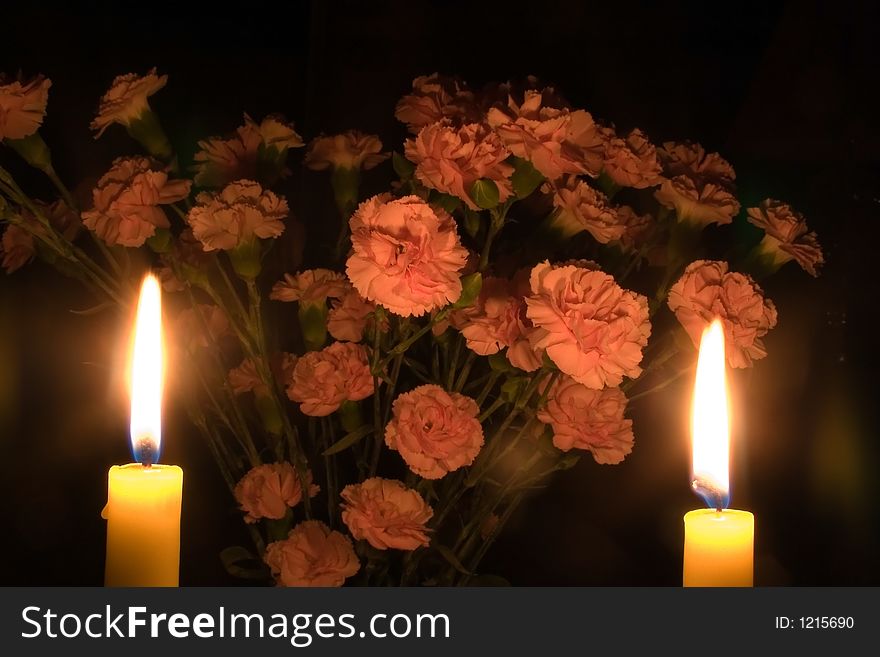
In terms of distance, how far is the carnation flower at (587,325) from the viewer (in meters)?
0.58

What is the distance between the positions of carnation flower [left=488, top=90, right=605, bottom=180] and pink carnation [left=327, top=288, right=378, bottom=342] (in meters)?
0.16

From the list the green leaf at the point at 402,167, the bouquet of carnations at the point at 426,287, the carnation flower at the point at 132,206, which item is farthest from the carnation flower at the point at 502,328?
the carnation flower at the point at 132,206

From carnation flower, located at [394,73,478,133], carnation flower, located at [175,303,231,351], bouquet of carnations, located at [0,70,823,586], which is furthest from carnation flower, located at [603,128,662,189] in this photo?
carnation flower, located at [175,303,231,351]

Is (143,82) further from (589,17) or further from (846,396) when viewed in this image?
(846,396)

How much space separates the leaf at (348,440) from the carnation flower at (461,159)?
19 centimetres

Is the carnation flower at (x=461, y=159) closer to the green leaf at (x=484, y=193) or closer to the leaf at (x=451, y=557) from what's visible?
the green leaf at (x=484, y=193)

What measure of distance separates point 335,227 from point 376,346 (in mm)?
312

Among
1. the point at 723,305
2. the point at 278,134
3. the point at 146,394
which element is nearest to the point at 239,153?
the point at 278,134

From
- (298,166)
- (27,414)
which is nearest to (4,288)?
(27,414)

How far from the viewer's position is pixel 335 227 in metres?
0.95

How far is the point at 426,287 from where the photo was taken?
1.94 feet

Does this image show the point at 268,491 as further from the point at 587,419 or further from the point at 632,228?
the point at 632,228

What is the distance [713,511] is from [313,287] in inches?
12.2

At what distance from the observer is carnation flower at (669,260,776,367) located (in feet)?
2.08
